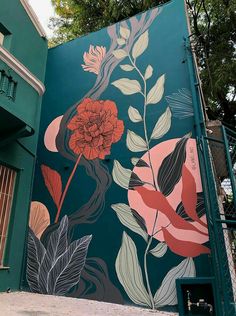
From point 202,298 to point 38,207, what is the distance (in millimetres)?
3785

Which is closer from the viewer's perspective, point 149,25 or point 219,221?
point 219,221

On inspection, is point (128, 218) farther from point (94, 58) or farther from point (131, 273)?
point (94, 58)

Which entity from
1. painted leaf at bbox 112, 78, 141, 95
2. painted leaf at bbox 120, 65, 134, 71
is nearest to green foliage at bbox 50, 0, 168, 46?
painted leaf at bbox 120, 65, 134, 71

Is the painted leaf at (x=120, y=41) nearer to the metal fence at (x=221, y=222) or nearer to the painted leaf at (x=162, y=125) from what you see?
the painted leaf at (x=162, y=125)

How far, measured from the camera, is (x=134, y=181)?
5.88 meters

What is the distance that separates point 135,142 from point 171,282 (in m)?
2.70

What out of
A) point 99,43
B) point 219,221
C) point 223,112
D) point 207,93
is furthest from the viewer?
point 223,112

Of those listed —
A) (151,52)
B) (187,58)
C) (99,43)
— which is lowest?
(187,58)

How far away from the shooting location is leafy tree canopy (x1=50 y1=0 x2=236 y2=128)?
31.5 ft

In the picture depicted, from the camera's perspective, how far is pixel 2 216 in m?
6.07

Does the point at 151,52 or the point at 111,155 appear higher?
the point at 151,52

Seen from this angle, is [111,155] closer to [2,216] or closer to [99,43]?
[2,216]

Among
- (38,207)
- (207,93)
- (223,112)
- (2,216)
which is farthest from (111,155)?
(223,112)

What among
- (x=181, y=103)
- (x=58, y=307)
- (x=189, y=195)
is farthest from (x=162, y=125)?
(x=58, y=307)
